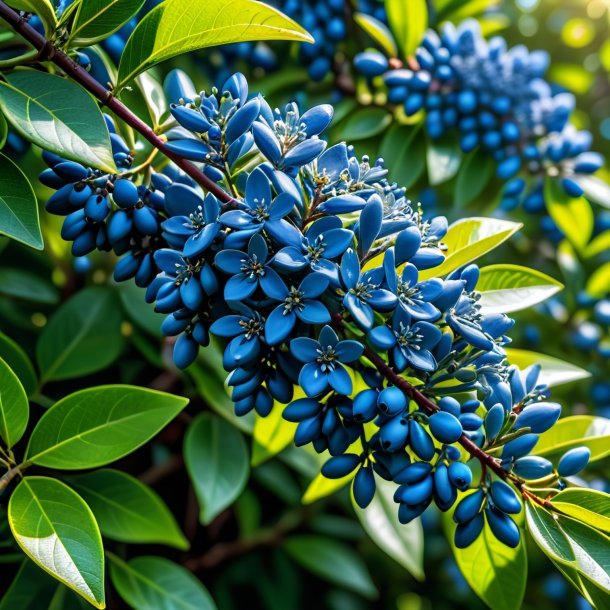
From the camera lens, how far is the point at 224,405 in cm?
185

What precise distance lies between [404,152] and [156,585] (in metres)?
1.33

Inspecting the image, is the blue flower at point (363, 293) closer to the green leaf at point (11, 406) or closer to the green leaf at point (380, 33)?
the green leaf at point (11, 406)

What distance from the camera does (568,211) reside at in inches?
83.8

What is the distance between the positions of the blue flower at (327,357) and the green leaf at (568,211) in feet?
4.29

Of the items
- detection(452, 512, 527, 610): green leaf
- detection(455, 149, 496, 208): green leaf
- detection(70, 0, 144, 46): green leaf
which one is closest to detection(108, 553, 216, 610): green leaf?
detection(452, 512, 527, 610): green leaf

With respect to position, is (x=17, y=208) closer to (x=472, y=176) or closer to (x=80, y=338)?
(x=80, y=338)

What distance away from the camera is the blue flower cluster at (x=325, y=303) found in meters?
1.06

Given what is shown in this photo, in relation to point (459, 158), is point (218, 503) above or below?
below

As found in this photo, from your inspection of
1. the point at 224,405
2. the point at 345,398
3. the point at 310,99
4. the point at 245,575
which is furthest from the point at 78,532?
the point at 310,99

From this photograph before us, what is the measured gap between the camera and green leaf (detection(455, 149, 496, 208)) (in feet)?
6.64

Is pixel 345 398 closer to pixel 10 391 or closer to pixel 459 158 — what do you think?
pixel 10 391

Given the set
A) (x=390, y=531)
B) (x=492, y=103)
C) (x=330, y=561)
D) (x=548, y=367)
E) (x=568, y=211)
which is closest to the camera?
(x=548, y=367)

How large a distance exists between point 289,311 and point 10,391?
0.54 m

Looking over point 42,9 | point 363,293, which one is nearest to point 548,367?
point 363,293
